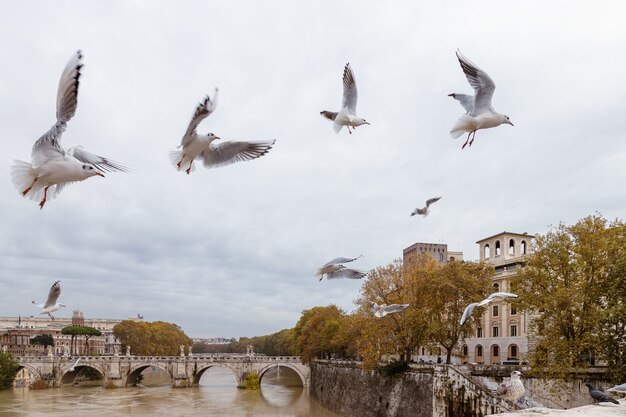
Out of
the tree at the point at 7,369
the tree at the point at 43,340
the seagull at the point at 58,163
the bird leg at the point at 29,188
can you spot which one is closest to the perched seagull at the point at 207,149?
the seagull at the point at 58,163

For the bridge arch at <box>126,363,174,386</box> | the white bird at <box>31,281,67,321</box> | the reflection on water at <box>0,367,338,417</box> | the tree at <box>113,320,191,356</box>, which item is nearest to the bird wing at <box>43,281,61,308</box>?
the white bird at <box>31,281,67,321</box>

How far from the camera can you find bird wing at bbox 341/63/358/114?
11664mm

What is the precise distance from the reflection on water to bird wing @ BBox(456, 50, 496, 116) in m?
46.0

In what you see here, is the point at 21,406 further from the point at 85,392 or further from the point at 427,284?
the point at 427,284

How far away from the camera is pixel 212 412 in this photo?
54.8m

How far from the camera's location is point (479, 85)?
1045 cm

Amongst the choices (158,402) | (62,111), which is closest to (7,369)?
(158,402)

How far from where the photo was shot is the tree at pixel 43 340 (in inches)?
4646

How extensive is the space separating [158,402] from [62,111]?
61.3 m

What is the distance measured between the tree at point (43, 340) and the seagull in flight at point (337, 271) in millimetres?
114351

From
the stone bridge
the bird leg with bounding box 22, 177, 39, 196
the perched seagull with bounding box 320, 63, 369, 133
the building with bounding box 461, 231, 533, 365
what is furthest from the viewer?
the stone bridge

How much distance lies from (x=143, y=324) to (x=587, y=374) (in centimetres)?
8990

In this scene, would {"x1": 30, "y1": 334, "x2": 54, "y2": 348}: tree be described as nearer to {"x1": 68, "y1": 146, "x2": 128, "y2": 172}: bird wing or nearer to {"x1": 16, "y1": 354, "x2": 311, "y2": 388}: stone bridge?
{"x1": 16, "y1": 354, "x2": 311, "y2": 388}: stone bridge

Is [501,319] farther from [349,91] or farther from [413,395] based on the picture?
[349,91]
